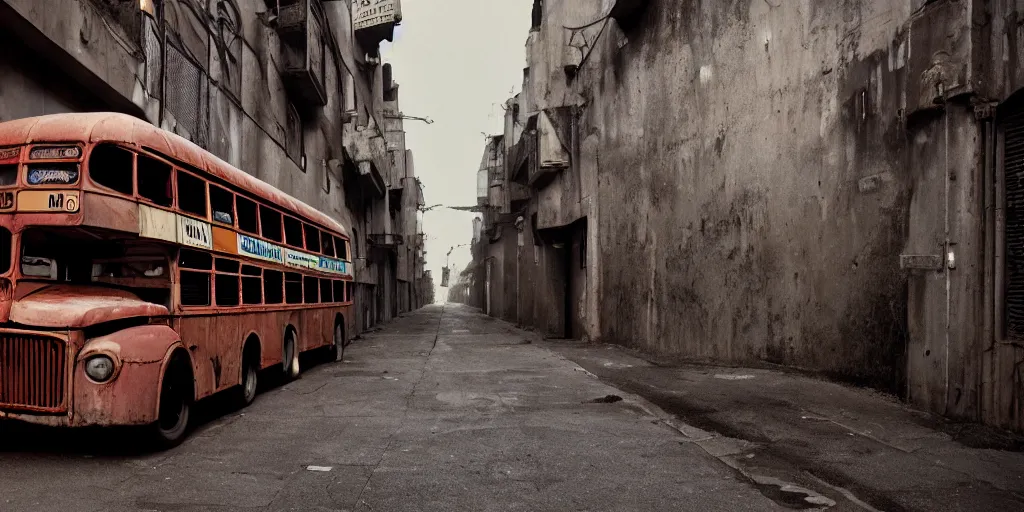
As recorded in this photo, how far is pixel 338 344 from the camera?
15.9 metres

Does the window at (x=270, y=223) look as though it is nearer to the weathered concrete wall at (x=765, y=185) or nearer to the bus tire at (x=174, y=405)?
the bus tire at (x=174, y=405)

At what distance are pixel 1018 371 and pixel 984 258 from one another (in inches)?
48.5

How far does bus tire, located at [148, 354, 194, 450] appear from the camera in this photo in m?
6.38

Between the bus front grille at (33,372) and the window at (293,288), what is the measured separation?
5.77 meters

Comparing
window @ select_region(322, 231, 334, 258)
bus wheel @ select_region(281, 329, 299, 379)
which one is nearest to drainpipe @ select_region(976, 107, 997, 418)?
bus wheel @ select_region(281, 329, 299, 379)

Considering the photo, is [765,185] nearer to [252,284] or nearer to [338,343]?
[252,284]

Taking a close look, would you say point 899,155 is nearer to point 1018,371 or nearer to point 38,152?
point 1018,371

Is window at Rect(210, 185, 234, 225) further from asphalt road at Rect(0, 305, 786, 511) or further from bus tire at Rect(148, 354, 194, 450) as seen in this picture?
asphalt road at Rect(0, 305, 786, 511)

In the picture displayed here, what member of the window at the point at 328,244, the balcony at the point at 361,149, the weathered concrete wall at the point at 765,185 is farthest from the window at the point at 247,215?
the balcony at the point at 361,149

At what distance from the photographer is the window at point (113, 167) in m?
6.21

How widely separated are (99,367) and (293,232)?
21.3ft

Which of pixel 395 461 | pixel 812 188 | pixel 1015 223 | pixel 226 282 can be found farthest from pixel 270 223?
pixel 1015 223

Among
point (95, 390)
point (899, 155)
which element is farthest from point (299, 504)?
point (899, 155)

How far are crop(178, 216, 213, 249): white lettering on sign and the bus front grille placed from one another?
5.85ft
